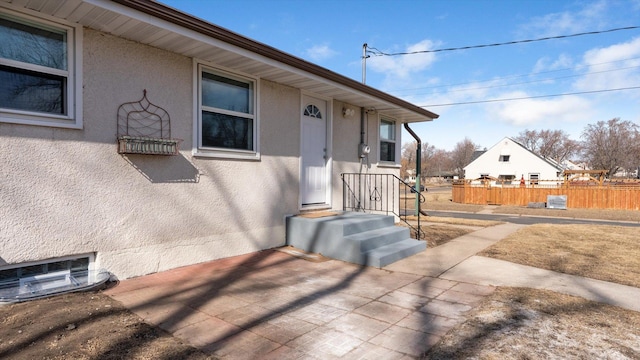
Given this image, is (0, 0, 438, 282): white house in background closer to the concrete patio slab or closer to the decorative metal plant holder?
the decorative metal plant holder

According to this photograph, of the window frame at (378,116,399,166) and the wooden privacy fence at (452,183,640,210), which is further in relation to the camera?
the wooden privacy fence at (452,183,640,210)

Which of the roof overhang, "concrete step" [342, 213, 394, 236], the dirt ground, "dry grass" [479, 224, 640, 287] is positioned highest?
the roof overhang

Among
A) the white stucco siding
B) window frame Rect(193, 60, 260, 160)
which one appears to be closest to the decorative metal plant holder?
window frame Rect(193, 60, 260, 160)

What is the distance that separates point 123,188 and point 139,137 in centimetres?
60

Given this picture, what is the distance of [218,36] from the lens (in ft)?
13.3

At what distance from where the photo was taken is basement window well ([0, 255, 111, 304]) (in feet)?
10.3

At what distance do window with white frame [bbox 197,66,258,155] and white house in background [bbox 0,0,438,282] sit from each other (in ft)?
0.06

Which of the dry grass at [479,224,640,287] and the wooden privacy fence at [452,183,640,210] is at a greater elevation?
the wooden privacy fence at [452,183,640,210]

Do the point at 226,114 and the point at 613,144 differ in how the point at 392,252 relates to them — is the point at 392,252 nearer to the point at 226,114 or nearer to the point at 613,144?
the point at 226,114

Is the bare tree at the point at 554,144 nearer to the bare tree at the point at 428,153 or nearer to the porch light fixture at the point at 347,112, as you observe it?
the bare tree at the point at 428,153

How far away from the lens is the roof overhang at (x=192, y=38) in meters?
3.26

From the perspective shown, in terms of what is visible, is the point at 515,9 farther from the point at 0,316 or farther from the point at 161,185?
the point at 0,316

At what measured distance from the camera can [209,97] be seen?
4.85 m

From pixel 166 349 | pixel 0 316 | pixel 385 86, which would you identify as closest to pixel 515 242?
pixel 166 349
